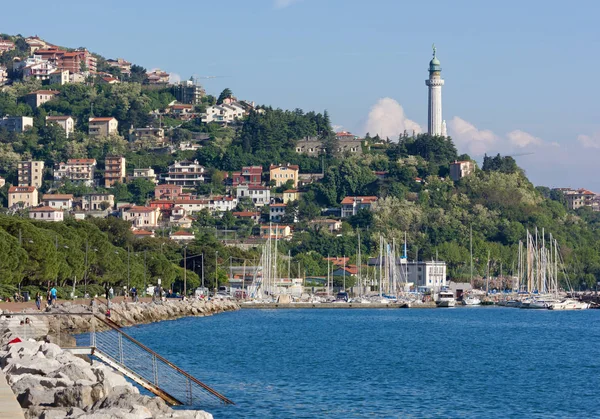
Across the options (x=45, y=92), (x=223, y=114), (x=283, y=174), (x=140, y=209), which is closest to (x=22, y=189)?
(x=140, y=209)

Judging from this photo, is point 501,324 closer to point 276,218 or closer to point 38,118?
point 276,218

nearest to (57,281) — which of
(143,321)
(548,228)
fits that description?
(143,321)

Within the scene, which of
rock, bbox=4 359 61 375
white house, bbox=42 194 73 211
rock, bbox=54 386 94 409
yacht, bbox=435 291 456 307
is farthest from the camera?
white house, bbox=42 194 73 211

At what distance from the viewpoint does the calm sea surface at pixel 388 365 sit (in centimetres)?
2898

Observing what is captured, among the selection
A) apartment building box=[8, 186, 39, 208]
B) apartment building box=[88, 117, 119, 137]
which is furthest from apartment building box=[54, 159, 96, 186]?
apartment building box=[88, 117, 119, 137]

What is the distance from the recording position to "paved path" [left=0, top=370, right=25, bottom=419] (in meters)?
16.7

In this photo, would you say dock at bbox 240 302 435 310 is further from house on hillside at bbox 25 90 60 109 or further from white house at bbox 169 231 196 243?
house on hillside at bbox 25 90 60 109

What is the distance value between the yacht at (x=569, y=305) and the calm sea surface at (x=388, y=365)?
21.6 m

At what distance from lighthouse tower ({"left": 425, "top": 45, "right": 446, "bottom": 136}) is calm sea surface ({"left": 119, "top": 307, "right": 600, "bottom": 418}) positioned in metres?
98.7

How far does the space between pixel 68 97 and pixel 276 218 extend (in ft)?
179

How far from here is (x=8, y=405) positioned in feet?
56.9

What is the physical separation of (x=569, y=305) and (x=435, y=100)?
257 ft

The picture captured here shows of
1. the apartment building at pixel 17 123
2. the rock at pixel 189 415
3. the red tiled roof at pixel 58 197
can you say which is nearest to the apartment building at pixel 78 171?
the red tiled roof at pixel 58 197

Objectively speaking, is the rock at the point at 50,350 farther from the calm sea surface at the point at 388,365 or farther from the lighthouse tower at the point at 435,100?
the lighthouse tower at the point at 435,100
